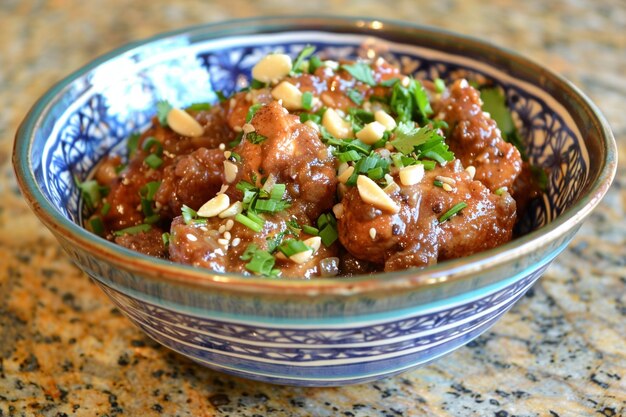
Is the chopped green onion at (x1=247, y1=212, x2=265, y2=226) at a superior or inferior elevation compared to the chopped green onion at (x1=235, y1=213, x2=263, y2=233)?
superior

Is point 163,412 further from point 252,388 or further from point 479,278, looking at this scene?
point 479,278

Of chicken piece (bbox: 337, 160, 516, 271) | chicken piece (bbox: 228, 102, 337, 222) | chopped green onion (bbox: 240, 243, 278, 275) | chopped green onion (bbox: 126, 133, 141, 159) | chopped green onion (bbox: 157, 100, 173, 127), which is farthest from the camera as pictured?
chopped green onion (bbox: 126, 133, 141, 159)

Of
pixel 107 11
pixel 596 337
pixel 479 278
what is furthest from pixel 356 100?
pixel 107 11

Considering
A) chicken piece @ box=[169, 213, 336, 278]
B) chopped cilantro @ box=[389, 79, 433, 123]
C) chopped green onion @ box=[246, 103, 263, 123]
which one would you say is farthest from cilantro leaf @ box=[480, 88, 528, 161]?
chicken piece @ box=[169, 213, 336, 278]

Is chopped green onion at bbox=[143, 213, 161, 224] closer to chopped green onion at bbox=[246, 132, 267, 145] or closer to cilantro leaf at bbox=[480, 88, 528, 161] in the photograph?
chopped green onion at bbox=[246, 132, 267, 145]

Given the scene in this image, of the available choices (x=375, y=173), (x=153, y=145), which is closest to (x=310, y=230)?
(x=375, y=173)

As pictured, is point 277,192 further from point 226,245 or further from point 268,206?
point 226,245

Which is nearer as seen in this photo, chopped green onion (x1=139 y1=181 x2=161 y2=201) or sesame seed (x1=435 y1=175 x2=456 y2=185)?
sesame seed (x1=435 y1=175 x2=456 y2=185)
